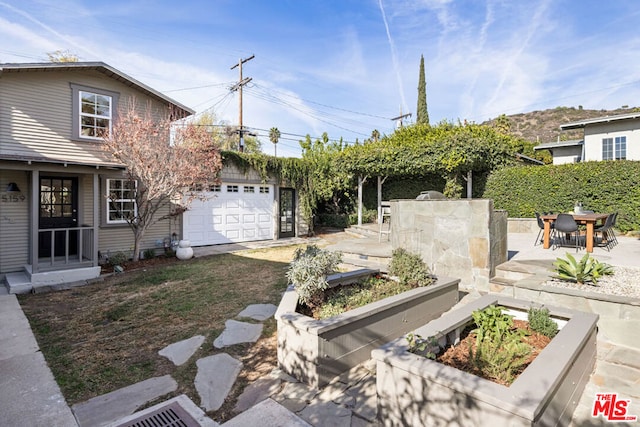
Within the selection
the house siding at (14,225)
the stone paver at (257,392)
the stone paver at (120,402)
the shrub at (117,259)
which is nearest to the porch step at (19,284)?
the house siding at (14,225)

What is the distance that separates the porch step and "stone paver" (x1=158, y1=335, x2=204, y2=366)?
471 centimetres

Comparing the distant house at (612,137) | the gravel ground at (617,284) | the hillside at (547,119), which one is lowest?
the gravel ground at (617,284)

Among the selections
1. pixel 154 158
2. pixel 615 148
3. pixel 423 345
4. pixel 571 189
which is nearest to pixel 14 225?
pixel 154 158

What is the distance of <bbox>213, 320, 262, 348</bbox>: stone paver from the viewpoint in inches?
149

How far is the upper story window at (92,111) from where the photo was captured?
8078 millimetres

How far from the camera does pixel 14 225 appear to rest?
7.34m

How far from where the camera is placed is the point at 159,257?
29.9 feet

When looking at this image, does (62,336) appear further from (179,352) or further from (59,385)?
(179,352)

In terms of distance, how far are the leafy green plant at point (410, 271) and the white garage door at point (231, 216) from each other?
716 centimetres

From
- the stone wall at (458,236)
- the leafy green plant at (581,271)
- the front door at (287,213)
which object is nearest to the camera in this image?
the leafy green plant at (581,271)

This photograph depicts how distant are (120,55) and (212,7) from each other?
5659 millimetres

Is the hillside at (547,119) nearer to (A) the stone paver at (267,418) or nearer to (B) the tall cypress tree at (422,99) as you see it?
(B) the tall cypress tree at (422,99)

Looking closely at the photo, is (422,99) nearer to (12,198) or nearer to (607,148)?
(607,148)

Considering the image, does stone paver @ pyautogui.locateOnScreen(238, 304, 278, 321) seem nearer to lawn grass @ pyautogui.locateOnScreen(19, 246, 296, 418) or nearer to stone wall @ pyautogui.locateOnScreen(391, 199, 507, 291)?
lawn grass @ pyautogui.locateOnScreen(19, 246, 296, 418)
